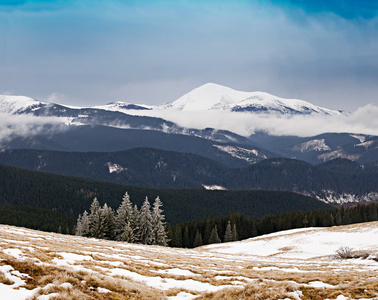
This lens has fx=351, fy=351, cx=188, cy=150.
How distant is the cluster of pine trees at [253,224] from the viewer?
11212 cm

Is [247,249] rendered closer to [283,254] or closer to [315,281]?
[283,254]

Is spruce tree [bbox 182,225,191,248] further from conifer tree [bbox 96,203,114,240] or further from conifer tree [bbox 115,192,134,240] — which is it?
conifer tree [bbox 96,203,114,240]

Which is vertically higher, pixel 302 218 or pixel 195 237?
pixel 302 218

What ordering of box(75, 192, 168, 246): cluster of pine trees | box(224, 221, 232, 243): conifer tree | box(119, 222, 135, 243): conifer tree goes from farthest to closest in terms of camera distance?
box(224, 221, 232, 243): conifer tree < box(75, 192, 168, 246): cluster of pine trees < box(119, 222, 135, 243): conifer tree

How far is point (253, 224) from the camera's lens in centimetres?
12531

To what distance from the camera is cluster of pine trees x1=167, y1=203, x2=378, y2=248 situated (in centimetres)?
11212

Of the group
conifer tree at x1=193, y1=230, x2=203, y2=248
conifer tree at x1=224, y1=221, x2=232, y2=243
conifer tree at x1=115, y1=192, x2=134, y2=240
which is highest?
conifer tree at x1=115, y1=192, x2=134, y2=240

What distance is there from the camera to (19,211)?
176m

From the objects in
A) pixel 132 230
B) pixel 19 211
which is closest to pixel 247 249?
pixel 132 230

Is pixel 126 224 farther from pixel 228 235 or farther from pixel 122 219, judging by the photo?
pixel 228 235

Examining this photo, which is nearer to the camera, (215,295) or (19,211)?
(215,295)

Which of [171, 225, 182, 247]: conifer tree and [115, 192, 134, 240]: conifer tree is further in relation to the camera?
[171, 225, 182, 247]: conifer tree

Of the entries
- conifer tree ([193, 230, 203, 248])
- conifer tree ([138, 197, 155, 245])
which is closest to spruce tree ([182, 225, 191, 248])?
conifer tree ([193, 230, 203, 248])

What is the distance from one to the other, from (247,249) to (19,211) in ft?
475
